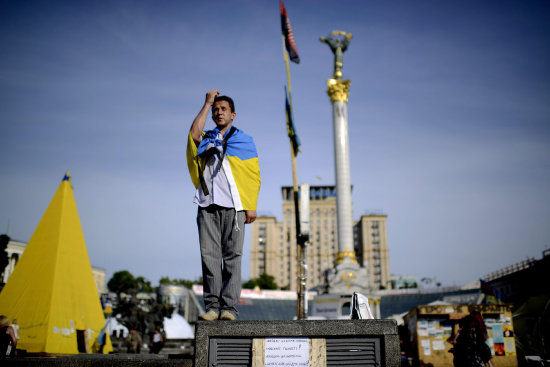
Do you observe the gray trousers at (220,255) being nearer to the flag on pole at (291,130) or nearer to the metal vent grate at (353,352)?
the metal vent grate at (353,352)

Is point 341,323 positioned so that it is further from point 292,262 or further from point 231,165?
point 292,262

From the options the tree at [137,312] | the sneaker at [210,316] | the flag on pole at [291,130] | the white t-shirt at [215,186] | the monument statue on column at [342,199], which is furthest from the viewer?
the monument statue on column at [342,199]

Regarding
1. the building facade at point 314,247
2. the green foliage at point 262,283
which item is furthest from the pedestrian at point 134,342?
the building facade at point 314,247

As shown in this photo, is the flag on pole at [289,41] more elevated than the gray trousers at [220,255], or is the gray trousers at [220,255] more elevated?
the flag on pole at [289,41]

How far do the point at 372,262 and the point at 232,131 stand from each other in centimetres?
11445

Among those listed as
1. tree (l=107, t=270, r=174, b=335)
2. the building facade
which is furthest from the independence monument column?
the building facade

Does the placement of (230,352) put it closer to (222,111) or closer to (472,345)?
(222,111)

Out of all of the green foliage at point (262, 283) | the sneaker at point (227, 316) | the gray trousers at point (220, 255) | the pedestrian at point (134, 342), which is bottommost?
the pedestrian at point (134, 342)

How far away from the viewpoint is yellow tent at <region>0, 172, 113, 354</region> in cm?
1016

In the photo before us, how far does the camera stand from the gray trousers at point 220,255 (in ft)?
12.0

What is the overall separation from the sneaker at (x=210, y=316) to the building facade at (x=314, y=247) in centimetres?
10788

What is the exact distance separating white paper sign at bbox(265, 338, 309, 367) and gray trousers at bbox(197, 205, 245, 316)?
0.56 meters

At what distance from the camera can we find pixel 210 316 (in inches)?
132

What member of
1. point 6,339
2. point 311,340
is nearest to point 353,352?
point 311,340
